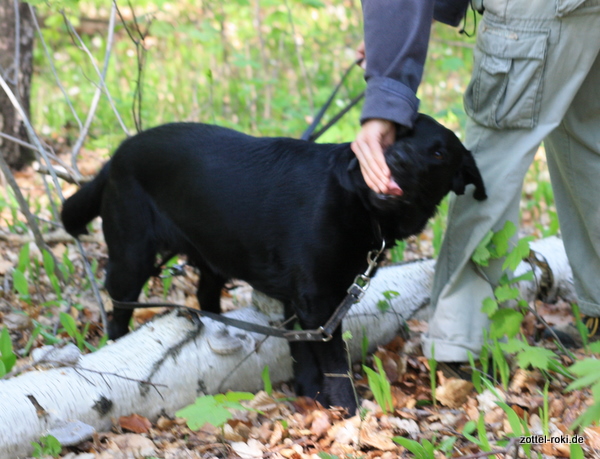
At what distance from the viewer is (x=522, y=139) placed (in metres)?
2.21

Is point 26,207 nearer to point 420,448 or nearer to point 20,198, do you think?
point 20,198

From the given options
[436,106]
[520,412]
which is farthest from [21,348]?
[436,106]

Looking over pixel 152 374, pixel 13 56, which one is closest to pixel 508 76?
pixel 152 374

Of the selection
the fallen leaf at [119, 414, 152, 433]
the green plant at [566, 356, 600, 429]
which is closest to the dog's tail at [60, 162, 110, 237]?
the fallen leaf at [119, 414, 152, 433]

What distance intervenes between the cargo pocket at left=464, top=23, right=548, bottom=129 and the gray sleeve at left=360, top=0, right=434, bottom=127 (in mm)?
258

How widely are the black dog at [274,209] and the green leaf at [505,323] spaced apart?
1.47 feet

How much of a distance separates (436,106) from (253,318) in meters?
4.72

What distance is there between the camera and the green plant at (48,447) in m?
1.91

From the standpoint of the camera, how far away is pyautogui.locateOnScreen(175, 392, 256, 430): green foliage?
1.80m

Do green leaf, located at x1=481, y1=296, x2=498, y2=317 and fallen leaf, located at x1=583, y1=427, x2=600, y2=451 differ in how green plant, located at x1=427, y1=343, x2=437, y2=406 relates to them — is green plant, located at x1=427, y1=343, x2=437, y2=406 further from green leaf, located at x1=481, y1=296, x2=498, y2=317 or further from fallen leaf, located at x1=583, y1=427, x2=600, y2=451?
fallen leaf, located at x1=583, y1=427, x2=600, y2=451

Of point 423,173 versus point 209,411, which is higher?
point 423,173

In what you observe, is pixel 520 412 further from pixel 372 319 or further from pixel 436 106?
pixel 436 106

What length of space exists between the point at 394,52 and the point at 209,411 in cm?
127

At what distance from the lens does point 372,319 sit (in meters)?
2.78
